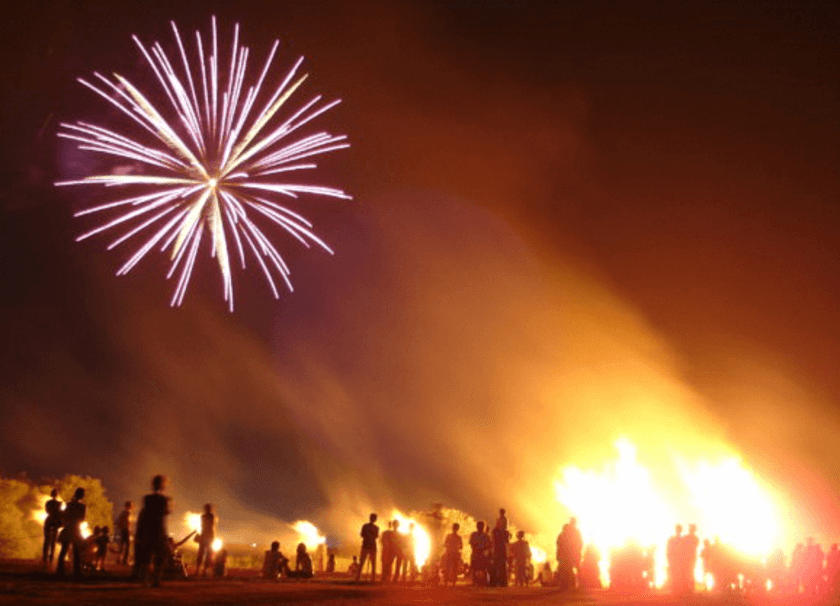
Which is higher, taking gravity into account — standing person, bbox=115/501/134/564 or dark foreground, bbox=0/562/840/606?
standing person, bbox=115/501/134/564

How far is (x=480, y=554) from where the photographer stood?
20.8 metres

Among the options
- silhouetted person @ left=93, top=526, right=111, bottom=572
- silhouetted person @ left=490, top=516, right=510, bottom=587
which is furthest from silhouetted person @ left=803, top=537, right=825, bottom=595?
silhouetted person @ left=93, top=526, right=111, bottom=572

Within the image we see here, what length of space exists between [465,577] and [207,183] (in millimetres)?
13201

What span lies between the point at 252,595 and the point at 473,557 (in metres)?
7.88

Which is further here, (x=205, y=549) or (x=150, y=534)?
(x=205, y=549)

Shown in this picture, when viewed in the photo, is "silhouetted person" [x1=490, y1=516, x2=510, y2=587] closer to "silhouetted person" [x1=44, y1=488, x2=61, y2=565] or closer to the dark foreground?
the dark foreground

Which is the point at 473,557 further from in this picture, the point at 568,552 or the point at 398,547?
the point at 568,552

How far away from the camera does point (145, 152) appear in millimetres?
25125

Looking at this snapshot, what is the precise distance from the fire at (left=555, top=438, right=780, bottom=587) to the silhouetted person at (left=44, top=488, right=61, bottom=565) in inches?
490

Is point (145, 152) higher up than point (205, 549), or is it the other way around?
point (145, 152)

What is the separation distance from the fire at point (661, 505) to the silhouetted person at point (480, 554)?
3828 millimetres

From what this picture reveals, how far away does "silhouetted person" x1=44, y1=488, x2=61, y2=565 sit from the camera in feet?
57.3

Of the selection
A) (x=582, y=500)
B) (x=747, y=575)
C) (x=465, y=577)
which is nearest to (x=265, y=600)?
(x=465, y=577)

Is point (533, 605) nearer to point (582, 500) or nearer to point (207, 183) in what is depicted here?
point (207, 183)
